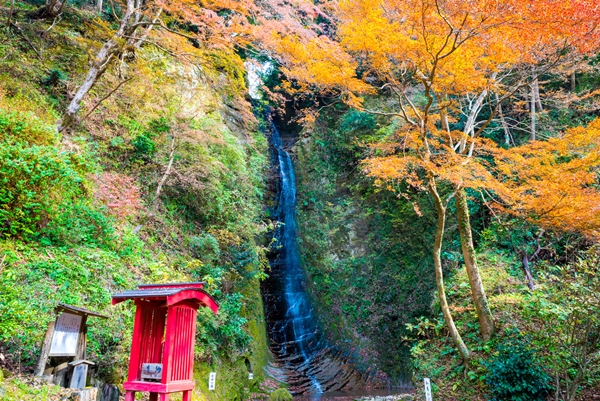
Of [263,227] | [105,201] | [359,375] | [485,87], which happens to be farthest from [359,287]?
[105,201]

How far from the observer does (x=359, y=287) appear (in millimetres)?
13031

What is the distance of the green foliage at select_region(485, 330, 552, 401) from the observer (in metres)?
6.20

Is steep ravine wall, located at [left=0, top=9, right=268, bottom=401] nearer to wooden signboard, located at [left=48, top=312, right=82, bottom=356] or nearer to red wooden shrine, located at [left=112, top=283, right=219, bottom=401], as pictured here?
wooden signboard, located at [left=48, top=312, right=82, bottom=356]

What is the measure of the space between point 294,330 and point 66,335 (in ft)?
34.8

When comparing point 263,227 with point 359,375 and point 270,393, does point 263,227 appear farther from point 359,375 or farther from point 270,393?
point 359,375

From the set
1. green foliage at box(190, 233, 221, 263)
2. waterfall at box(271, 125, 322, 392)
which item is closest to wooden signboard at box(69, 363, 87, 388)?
green foliage at box(190, 233, 221, 263)

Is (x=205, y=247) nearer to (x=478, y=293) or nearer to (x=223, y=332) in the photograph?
(x=223, y=332)

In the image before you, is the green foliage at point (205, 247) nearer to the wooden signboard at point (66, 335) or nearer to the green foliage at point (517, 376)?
the wooden signboard at point (66, 335)

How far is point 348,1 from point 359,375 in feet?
37.7

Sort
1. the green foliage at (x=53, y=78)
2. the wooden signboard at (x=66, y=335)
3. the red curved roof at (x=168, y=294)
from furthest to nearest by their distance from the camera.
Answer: the green foliage at (x=53, y=78) → the red curved roof at (x=168, y=294) → the wooden signboard at (x=66, y=335)

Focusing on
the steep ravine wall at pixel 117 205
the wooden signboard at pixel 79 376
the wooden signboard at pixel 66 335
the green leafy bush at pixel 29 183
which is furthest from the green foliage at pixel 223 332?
the green leafy bush at pixel 29 183

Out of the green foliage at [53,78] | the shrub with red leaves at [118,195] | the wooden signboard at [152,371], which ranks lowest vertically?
the wooden signboard at [152,371]

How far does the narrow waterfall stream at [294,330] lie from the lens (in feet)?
37.3

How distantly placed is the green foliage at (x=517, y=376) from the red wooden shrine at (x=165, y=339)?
Result: 5477mm
